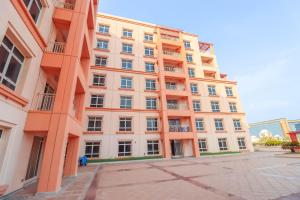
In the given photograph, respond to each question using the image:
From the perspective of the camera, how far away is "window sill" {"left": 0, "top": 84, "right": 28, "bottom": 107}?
5.79 m

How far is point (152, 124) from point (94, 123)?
8.20 m

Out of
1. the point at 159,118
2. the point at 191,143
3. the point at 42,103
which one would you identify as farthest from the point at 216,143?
the point at 42,103

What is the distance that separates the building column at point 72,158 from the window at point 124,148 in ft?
26.9

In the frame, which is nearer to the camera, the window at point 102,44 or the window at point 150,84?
the window at point 102,44

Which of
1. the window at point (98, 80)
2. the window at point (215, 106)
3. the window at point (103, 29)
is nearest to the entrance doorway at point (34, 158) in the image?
the window at point (98, 80)

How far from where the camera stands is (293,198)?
5605 millimetres

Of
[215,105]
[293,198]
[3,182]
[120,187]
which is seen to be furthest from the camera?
[215,105]

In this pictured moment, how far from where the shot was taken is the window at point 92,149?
1825 centimetres

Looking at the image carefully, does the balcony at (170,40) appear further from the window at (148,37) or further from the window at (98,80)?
the window at (98,80)

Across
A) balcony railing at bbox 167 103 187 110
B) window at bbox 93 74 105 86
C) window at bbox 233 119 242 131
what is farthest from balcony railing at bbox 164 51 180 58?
window at bbox 233 119 242 131

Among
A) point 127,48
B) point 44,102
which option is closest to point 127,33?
point 127,48

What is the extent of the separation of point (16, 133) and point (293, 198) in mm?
12137

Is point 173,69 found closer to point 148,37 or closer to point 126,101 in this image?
point 148,37

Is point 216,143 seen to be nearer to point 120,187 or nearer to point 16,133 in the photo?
point 120,187
